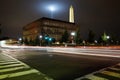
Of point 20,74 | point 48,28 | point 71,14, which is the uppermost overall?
point 71,14

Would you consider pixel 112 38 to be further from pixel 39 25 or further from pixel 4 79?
pixel 4 79

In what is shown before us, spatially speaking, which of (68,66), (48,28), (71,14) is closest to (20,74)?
(68,66)

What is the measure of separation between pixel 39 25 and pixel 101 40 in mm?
44259

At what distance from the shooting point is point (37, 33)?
105 metres

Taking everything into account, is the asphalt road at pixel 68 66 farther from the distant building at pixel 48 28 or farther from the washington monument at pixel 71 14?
the washington monument at pixel 71 14

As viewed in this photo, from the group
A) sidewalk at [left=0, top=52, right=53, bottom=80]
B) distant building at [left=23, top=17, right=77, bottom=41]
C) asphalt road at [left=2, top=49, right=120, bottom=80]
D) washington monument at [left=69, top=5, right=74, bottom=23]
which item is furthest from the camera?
washington monument at [left=69, top=5, right=74, bottom=23]

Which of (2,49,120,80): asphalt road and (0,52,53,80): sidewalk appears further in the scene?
(2,49,120,80): asphalt road

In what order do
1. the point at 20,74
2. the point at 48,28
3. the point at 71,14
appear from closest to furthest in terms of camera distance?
the point at 20,74, the point at 48,28, the point at 71,14

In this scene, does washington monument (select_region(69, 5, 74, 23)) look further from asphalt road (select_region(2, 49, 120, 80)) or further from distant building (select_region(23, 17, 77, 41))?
asphalt road (select_region(2, 49, 120, 80))

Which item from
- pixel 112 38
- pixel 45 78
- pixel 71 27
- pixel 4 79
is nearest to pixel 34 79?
pixel 45 78

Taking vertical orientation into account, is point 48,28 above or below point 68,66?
above

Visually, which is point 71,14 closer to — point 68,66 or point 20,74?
point 68,66

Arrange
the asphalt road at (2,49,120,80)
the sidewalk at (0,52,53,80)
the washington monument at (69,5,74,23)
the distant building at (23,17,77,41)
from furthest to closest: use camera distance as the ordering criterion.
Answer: the washington monument at (69,5,74,23), the distant building at (23,17,77,41), the asphalt road at (2,49,120,80), the sidewalk at (0,52,53,80)

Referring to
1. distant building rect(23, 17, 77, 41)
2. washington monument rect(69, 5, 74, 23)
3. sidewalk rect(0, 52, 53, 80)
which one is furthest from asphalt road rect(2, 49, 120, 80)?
washington monument rect(69, 5, 74, 23)
